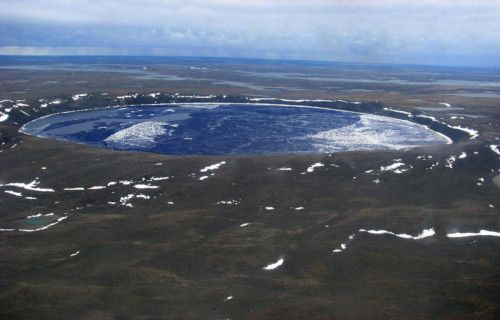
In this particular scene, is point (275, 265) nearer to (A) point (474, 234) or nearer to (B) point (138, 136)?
(A) point (474, 234)

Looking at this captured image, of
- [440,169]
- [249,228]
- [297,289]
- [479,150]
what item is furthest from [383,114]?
[297,289]

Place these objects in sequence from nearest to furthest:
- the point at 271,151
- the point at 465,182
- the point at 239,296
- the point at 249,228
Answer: the point at 239,296 → the point at 249,228 → the point at 465,182 → the point at 271,151

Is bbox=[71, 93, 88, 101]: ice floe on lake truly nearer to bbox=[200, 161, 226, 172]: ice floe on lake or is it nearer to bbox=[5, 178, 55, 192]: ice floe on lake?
bbox=[5, 178, 55, 192]: ice floe on lake

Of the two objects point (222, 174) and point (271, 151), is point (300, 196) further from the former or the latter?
point (271, 151)

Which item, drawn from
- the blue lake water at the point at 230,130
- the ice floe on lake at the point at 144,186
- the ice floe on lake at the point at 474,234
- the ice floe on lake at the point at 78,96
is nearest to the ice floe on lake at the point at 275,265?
the ice floe on lake at the point at 474,234

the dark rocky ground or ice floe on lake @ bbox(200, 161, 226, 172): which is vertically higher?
ice floe on lake @ bbox(200, 161, 226, 172)

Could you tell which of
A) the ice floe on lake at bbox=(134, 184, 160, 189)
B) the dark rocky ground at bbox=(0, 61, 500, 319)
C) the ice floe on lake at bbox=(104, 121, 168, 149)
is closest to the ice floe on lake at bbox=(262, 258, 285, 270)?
the dark rocky ground at bbox=(0, 61, 500, 319)

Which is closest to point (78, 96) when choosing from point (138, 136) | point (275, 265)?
point (138, 136)
